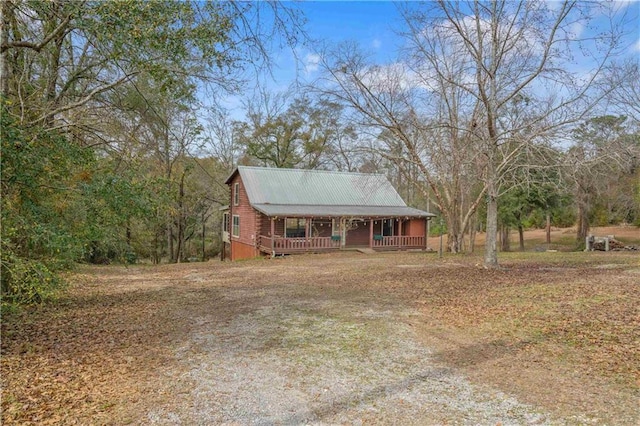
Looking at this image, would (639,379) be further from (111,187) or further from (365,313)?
(111,187)

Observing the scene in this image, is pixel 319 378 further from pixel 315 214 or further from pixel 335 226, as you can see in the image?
pixel 335 226

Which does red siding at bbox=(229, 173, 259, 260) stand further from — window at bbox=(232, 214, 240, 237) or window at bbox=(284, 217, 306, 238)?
window at bbox=(284, 217, 306, 238)

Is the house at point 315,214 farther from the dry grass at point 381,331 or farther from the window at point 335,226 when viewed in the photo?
the dry grass at point 381,331

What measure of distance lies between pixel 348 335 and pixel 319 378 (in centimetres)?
157

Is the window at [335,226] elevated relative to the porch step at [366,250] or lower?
elevated

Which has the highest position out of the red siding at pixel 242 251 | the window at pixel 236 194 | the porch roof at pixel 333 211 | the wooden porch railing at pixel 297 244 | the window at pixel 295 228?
the window at pixel 236 194

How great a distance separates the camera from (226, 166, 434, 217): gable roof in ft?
72.4

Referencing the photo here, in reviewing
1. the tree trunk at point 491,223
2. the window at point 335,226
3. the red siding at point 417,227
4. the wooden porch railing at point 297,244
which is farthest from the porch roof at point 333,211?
the tree trunk at point 491,223

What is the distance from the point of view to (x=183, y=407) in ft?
12.0

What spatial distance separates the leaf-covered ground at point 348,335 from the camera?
148 inches

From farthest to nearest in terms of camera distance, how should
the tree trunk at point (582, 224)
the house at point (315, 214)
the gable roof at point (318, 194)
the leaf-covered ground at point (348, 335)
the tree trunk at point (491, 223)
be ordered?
the tree trunk at point (582, 224) < the gable roof at point (318, 194) < the house at point (315, 214) < the tree trunk at point (491, 223) < the leaf-covered ground at point (348, 335)

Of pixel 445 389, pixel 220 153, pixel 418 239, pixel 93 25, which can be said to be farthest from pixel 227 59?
pixel 220 153

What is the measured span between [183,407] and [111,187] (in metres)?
3.93

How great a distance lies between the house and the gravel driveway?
1430 centimetres
